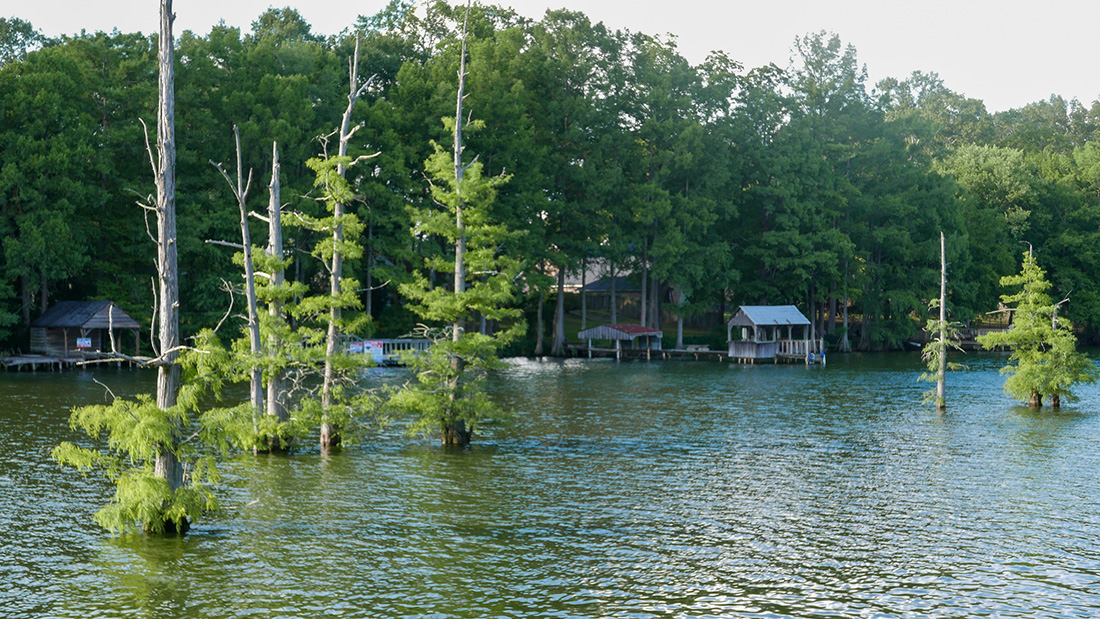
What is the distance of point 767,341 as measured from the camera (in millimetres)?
75875

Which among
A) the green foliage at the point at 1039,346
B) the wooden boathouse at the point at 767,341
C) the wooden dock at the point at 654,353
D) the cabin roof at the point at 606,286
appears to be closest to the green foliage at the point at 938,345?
the green foliage at the point at 1039,346

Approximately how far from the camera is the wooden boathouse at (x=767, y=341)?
249 ft

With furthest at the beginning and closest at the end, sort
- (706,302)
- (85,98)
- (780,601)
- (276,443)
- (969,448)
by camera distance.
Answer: (706,302)
(85,98)
(969,448)
(276,443)
(780,601)

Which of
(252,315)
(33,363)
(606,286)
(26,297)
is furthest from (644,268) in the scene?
(252,315)

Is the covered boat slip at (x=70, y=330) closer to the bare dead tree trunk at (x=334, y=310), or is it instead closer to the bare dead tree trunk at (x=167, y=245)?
the bare dead tree trunk at (x=334, y=310)

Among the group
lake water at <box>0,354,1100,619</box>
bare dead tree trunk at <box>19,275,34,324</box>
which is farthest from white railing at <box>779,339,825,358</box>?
bare dead tree trunk at <box>19,275,34,324</box>

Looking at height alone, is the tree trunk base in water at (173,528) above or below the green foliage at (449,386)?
below

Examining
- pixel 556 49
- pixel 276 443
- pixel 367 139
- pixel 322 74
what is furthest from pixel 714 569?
pixel 556 49

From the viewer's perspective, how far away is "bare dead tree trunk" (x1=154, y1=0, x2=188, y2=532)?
1911cm

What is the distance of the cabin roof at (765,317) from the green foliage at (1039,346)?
30.8 m

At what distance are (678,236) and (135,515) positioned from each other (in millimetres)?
63871

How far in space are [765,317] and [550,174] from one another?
19317mm

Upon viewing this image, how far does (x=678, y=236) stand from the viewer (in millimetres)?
80250

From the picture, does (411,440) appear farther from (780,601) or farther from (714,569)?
(780,601)
